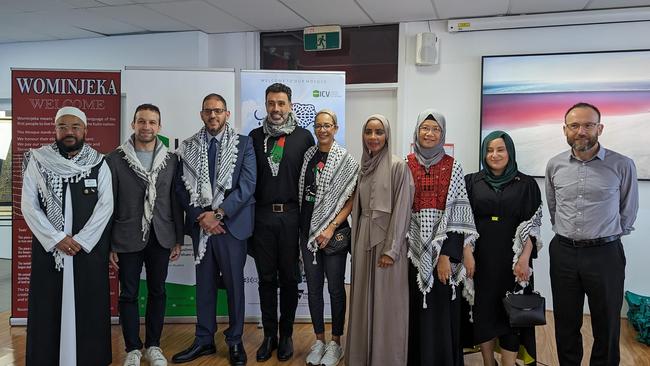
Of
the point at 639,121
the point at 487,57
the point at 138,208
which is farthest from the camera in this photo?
the point at 487,57

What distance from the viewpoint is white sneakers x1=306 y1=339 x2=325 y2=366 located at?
2.98 m

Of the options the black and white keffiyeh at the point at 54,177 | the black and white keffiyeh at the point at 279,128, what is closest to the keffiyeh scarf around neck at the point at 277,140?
the black and white keffiyeh at the point at 279,128

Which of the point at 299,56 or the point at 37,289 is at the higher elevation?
the point at 299,56

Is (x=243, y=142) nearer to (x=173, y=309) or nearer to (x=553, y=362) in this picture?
(x=173, y=309)

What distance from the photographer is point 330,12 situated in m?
4.40

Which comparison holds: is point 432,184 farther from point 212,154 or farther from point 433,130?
point 212,154

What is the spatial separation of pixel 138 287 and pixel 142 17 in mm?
2905

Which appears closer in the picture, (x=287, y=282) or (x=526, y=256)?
(x=526, y=256)

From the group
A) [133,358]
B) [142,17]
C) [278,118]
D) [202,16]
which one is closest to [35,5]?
[142,17]

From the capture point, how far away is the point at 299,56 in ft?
16.9

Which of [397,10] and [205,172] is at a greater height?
[397,10]

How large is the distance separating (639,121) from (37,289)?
4710 millimetres

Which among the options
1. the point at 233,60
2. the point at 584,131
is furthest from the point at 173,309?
the point at 584,131

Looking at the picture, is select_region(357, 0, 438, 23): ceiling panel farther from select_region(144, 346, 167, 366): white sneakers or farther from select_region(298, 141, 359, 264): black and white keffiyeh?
select_region(144, 346, 167, 366): white sneakers
